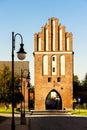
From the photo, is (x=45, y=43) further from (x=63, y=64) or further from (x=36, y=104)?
(x=36, y=104)

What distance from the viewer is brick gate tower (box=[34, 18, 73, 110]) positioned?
272 ft

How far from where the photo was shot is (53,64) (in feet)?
277

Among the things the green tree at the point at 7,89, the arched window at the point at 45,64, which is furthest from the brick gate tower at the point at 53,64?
the green tree at the point at 7,89

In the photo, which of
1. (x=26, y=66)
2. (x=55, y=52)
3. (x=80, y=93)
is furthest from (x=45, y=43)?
(x=26, y=66)

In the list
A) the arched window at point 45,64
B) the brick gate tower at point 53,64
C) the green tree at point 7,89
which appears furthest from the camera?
the arched window at point 45,64

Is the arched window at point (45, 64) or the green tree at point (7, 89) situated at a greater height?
the arched window at point (45, 64)

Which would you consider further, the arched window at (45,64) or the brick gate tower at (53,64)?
the arched window at (45,64)

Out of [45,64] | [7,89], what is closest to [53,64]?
[45,64]

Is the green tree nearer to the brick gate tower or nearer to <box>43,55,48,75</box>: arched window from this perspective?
the brick gate tower

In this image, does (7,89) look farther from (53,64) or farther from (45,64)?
(53,64)

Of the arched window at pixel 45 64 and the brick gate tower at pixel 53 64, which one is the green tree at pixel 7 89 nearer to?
the brick gate tower at pixel 53 64

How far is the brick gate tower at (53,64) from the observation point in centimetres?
8300

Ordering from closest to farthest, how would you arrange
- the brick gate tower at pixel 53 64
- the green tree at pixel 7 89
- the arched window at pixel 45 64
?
the green tree at pixel 7 89 → the brick gate tower at pixel 53 64 → the arched window at pixel 45 64

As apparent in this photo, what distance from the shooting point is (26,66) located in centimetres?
10956
